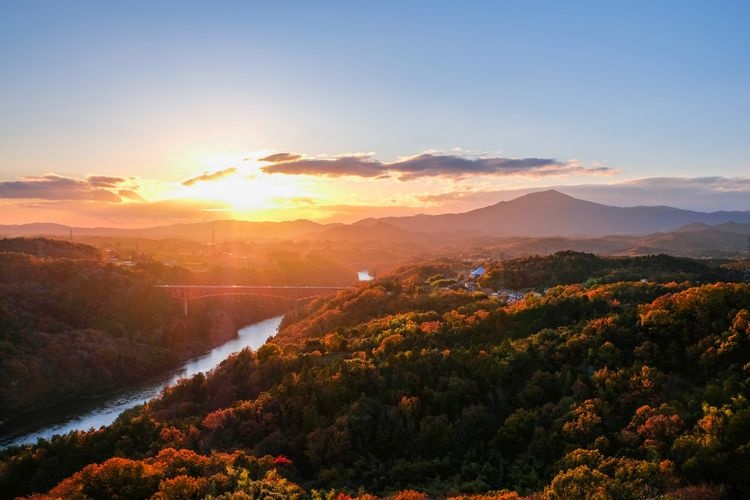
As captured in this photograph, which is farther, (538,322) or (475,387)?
(538,322)

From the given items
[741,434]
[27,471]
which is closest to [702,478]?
[741,434]

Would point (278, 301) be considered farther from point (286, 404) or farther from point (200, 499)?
point (200, 499)

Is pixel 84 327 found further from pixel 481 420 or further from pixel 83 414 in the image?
pixel 481 420

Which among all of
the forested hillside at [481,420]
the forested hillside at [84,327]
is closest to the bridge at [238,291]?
the forested hillside at [84,327]

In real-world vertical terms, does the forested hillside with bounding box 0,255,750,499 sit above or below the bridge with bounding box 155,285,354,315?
above

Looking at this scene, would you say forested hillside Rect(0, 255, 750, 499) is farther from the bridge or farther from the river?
the bridge

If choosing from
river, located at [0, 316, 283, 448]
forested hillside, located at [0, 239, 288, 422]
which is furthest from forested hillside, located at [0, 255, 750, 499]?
forested hillside, located at [0, 239, 288, 422]
